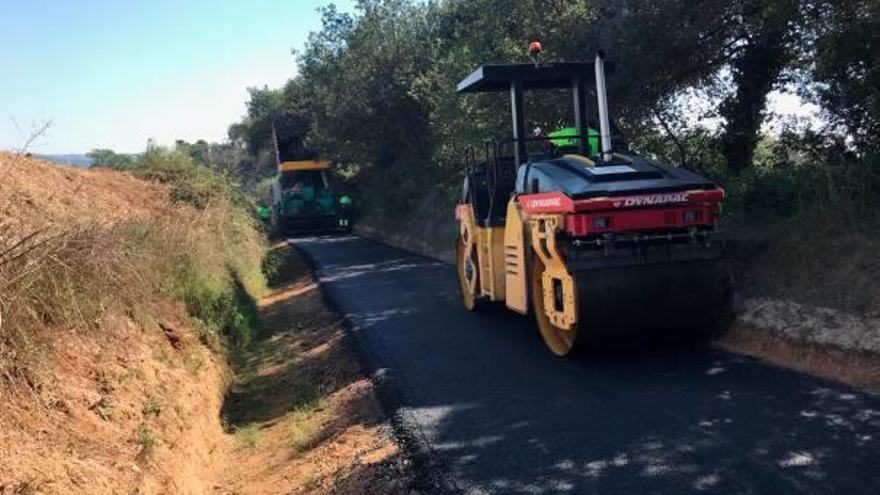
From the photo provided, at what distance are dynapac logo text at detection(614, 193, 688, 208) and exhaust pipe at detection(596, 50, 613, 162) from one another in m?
0.87

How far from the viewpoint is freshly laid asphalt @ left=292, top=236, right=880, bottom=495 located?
4.48 metres

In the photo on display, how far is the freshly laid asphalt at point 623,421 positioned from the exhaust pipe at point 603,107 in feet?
6.21

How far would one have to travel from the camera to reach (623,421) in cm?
550

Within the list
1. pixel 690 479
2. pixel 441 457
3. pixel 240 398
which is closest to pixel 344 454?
pixel 441 457

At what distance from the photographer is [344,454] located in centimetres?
587

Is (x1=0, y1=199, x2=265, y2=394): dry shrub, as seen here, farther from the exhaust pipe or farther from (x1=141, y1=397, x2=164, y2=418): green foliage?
the exhaust pipe

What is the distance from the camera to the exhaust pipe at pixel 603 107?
715 centimetres

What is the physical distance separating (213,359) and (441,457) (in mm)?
4714

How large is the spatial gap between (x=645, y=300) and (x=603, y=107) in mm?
1823

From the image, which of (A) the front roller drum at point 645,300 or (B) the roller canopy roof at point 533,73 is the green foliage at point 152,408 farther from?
(B) the roller canopy roof at point 533,73

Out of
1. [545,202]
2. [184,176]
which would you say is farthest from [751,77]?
[184,176]

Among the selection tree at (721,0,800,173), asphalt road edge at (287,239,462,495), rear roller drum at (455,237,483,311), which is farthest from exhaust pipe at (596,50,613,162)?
tree at (721,0,800,173)

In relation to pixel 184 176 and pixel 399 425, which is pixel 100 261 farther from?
pixel 184 176

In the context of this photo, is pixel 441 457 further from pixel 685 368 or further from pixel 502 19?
pixel 502 19
